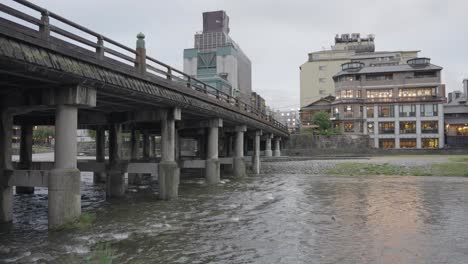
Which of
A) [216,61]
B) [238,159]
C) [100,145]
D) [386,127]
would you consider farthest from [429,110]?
[100,145]

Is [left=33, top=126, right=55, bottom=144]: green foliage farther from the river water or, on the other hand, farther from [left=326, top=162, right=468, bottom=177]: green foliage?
the river water

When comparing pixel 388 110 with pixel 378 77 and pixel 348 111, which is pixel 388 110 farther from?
pixel 348 111

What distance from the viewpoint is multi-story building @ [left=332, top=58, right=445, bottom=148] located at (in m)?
80.7

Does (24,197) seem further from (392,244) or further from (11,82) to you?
(392,244)

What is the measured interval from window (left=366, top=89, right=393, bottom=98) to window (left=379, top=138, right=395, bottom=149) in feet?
31.6

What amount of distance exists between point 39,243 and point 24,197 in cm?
1350

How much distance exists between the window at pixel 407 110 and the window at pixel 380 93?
12.2 feet

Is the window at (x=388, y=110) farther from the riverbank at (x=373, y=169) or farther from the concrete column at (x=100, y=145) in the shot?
the concrete column at (x=100, y=145)

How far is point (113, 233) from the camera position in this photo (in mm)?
13227

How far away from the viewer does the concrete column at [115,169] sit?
22516mm

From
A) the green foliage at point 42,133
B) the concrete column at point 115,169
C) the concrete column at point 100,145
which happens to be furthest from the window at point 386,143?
the green foliage at point 42,133

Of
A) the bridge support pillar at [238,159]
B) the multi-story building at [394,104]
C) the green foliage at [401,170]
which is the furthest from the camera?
the multi-story building at [394,104]

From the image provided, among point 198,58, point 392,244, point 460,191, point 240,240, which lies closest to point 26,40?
point 240,240

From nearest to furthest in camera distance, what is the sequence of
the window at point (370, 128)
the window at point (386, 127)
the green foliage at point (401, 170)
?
1. the green foliage at point (401, 170)
2. the window at point (386, 127)
3. the window at point (370, 128)
